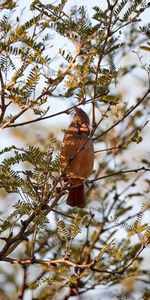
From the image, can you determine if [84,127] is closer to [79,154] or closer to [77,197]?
[79,154]

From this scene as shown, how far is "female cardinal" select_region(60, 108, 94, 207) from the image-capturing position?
4445mm

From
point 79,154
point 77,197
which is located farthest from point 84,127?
point 77,197

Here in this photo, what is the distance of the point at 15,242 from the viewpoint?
11.3ft

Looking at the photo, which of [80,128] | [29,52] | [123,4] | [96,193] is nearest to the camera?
[29,52]

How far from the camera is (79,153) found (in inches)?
173

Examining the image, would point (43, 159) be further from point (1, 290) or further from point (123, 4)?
point (1, 290)

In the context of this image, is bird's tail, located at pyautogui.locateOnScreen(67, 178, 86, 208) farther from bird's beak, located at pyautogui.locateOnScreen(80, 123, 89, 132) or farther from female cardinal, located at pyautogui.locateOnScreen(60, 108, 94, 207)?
bird's beak, located at pyautogui.locateOnScreen(80, 123, 89, 132)

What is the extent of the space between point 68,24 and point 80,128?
1.51m

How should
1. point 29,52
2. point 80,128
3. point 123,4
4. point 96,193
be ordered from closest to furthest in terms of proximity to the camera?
point 29,52 → point 123,4 → point 80,128 → point 96,193

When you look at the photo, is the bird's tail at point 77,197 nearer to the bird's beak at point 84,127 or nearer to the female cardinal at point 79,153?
the female cardinal at point 79,153

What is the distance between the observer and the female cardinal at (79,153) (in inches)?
175

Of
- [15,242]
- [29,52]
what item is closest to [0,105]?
[29,52]

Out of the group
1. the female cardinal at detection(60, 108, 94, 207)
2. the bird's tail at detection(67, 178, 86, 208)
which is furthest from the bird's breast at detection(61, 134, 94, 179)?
the bird's tail at detection(67, 178, 86, 208)

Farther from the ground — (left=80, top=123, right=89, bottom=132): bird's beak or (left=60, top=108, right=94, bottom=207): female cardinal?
(left=80, top=123, right=89, bottom=132): bird's beak
